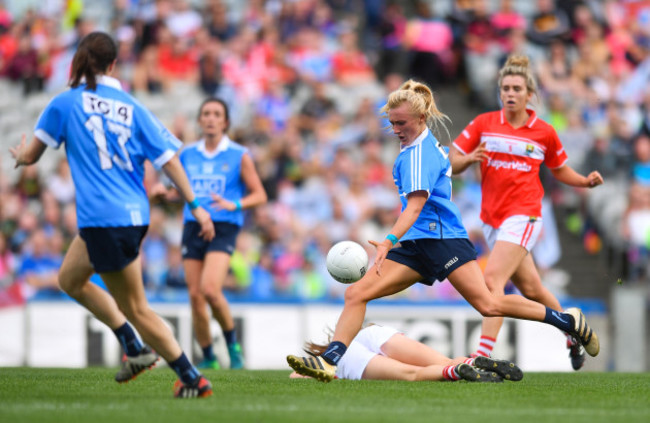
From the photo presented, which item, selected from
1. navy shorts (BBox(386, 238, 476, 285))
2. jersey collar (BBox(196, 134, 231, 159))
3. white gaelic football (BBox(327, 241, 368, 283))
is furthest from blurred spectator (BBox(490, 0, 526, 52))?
white gaelic football (BBox(327, 241, 368, 283))

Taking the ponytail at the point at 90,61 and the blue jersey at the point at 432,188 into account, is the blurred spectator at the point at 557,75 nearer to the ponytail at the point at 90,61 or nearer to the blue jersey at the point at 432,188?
the blue jersey at the point at 432,188

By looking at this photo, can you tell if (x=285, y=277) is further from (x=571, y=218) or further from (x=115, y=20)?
(x=115, y=20)

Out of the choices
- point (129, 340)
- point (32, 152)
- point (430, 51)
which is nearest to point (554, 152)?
point (129, 340)

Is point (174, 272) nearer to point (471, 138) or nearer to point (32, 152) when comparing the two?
point (471, 138)

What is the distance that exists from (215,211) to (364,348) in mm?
2593

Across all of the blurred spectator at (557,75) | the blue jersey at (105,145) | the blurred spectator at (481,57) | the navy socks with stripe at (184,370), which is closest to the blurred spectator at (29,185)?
the blurred spectator at (481,57)

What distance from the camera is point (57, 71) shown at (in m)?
17.9

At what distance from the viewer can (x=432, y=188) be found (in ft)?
24.6

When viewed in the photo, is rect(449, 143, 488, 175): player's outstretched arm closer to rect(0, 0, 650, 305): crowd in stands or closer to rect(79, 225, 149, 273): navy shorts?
rect(79, 225, 149, 273): navy shorts

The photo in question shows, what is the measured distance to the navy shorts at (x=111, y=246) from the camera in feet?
20.7

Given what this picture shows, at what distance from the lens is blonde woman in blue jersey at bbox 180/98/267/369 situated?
10.2 meters

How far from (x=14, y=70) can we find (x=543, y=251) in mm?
9691

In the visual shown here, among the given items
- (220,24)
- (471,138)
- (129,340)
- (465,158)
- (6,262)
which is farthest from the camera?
(220,24)

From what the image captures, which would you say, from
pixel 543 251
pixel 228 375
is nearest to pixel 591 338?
pixel 228 375
